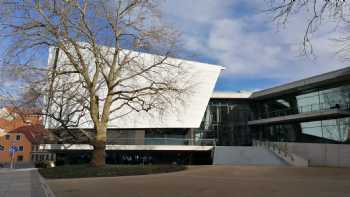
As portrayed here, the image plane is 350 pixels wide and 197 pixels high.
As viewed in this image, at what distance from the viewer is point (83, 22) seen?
16.5m

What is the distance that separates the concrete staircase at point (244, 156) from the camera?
30922 millimetres

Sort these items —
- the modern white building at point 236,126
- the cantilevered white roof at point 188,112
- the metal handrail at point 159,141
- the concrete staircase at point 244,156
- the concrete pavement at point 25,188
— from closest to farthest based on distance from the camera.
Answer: the concrete pavement at point 25,188 → the concrete staircase at point 244,156 → the modern white building at point 236,126 → the metal handrail at point 159,141 → the cantilevered white roof at point 188,112

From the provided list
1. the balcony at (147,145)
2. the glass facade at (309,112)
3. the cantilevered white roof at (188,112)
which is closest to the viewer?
the glass facade at (309,112)

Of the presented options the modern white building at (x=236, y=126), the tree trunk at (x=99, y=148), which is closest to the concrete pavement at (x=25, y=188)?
the tree trunk at (x=99, y=148)

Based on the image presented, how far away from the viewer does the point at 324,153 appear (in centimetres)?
2953

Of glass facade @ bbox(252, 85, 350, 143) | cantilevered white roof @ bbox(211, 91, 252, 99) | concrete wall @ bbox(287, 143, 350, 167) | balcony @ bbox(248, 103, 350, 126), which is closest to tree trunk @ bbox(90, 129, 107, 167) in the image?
concrete wall @ bbox(287, 143, 350, 167)

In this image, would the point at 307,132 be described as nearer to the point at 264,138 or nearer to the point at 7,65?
the point at 264,138

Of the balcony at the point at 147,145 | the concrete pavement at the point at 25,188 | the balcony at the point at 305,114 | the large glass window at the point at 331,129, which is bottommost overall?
the concrete pavement at the point at 25,188

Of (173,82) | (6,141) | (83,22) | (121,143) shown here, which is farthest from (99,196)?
(6,141)

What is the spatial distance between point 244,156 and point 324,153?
7.07 metres

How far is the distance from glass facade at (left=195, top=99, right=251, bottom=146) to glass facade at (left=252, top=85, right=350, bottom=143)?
1608mm

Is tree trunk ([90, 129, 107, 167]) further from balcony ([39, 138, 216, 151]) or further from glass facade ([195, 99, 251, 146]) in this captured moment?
glass facade ([195, 99, 251, 146])

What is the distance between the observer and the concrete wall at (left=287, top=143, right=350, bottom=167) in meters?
27.9

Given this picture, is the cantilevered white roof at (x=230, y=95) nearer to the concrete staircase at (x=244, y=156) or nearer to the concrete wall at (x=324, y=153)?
the concrete staircase at (x=244, y=156)
